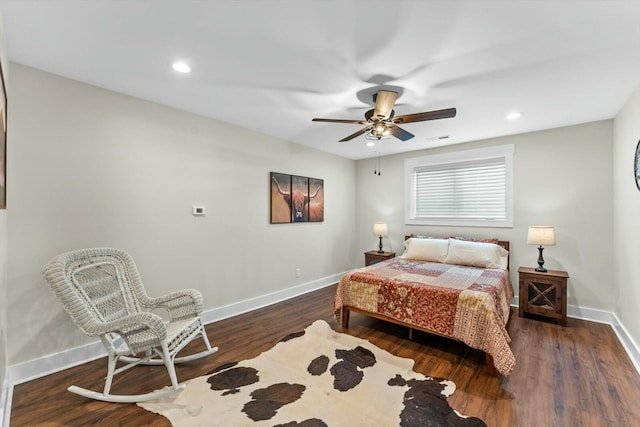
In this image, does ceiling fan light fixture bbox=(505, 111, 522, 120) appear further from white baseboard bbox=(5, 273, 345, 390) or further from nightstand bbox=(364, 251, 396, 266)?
white baseboard bbox=(5, 273, 345, 390)

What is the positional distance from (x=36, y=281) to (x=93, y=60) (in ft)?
6.11

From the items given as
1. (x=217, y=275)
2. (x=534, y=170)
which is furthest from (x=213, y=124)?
(x=534, y=170)

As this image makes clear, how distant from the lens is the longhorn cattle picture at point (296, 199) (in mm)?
4250

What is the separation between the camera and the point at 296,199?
15.0 feet

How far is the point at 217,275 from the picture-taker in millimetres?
3521

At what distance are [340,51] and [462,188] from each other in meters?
3.56

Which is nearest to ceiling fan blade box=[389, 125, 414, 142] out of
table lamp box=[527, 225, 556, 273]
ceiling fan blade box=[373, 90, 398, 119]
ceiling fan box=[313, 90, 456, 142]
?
ceiling fan box=[313, 90, 456, 142]

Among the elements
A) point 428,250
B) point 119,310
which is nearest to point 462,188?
point 428,250

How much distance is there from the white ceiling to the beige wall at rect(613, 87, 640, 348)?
0.28 m

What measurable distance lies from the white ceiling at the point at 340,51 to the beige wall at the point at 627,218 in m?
0.28

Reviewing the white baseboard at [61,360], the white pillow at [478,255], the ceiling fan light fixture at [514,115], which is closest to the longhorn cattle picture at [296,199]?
the white baseboard at [61,360]

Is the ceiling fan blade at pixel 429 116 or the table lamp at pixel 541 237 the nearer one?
the ceiling fan blade at pixel 429 116

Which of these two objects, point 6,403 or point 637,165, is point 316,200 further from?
point 6,403

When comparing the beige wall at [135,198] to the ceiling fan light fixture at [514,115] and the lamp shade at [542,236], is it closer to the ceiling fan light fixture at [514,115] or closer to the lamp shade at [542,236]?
the ceiling fan light fixture at [514,115]
